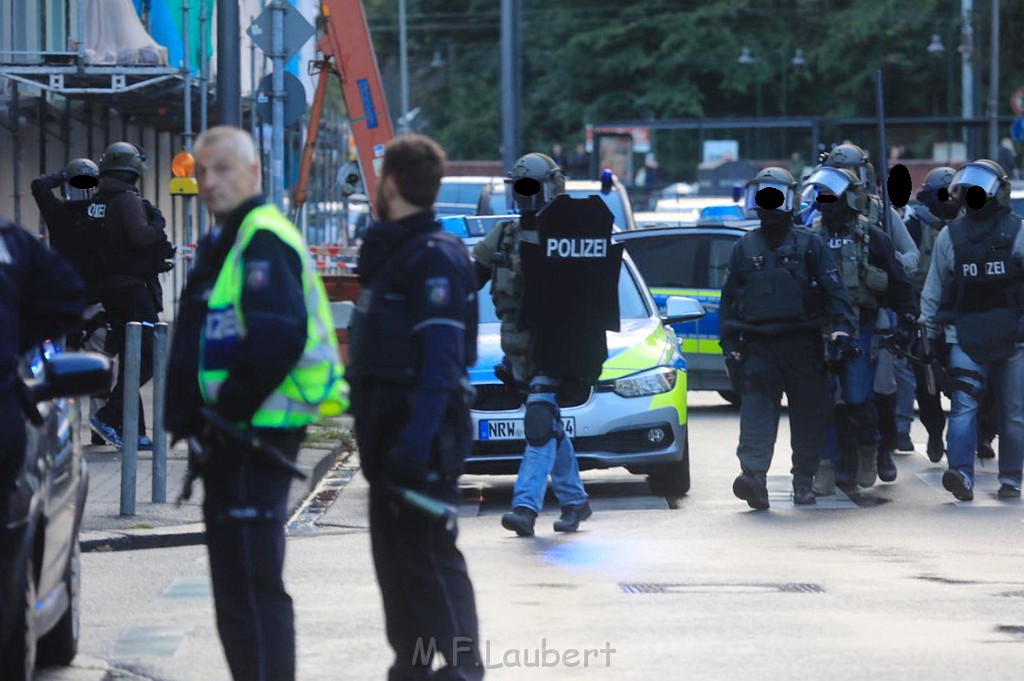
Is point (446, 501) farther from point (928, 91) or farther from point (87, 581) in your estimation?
point (928, 91)

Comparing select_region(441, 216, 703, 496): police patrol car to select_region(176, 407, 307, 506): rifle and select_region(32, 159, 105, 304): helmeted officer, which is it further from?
select_region(176, 407, 307, 506): rifle

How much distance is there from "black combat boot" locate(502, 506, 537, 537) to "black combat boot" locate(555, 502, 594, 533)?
0.72ft

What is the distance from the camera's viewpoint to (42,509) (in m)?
5.87

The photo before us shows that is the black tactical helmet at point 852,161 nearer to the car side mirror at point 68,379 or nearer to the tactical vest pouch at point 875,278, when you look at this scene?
the tactical vest pouch at point 875,278

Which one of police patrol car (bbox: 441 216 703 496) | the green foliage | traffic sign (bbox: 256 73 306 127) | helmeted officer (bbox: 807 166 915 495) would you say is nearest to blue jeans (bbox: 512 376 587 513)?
police patrol car (bbox: 441 216 703 496)

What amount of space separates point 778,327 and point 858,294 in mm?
813

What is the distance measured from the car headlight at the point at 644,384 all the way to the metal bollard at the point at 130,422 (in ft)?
8.58

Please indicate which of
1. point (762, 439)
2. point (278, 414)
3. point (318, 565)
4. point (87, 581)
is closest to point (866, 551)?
point (762, 439)

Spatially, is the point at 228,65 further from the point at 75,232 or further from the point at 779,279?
the point at 779,279

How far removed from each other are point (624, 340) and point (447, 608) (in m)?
Result: 6.34

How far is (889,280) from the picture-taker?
12.2m

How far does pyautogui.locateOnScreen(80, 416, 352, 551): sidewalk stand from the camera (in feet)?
33.9

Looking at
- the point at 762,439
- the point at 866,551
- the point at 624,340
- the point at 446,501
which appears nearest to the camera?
the point at 446,501

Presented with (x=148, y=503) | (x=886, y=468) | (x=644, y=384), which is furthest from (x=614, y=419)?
(x=148, y=503)
